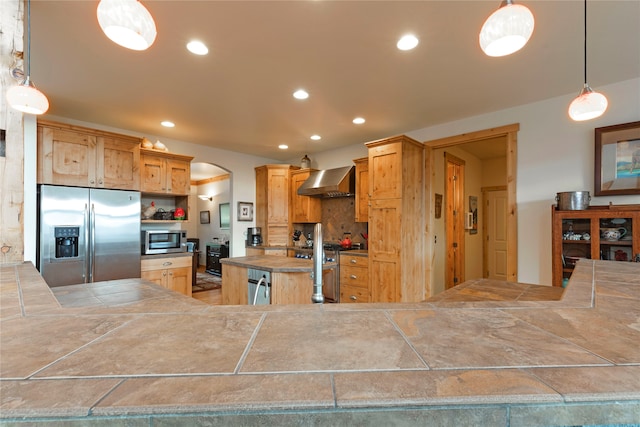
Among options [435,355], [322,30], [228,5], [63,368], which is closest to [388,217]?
[322,30]

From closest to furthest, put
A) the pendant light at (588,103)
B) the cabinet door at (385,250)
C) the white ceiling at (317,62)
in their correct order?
1. the pendant light at (588,103)
2. the white ceiling at (317,62)
3. the cabinet door at (385,250)

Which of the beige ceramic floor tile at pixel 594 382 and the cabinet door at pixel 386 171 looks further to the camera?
the cabinet door at pixel 386 171

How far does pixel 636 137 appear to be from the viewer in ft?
8.30

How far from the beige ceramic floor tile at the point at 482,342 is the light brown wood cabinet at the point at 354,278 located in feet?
10.4

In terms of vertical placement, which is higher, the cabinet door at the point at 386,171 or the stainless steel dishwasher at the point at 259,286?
the cabinet door at the point at 386,171

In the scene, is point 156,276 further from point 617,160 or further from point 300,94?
point 617,160

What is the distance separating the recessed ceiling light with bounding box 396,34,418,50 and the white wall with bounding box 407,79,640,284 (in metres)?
1.90

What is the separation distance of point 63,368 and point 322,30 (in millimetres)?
2169

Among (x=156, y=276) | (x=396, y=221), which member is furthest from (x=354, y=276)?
(x=156, y=276)

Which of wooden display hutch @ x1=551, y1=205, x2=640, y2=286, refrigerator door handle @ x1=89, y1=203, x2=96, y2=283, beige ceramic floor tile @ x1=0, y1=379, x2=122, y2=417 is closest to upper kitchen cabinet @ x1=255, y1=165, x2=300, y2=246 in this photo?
refrigerator door handle @ x1=89, y1=203, x2=96, y2=283

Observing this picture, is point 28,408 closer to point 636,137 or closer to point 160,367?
point 160,367

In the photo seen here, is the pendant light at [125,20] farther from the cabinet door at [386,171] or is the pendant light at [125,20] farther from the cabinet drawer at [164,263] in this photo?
the cabinet drawer at [164,263]

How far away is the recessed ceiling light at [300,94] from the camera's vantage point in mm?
2840

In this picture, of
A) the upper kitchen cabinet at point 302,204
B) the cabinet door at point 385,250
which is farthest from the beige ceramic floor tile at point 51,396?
the upper kitchen cabinet at point 302,204
